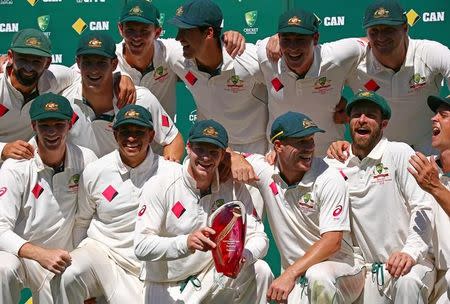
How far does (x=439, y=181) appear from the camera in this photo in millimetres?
6941

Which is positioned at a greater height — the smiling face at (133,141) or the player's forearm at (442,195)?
the smiling face at (133,141)

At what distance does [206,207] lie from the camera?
7.37 m

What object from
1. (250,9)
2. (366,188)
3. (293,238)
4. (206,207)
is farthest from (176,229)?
(250,9)

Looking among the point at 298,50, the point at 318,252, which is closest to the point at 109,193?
the point at 318,252

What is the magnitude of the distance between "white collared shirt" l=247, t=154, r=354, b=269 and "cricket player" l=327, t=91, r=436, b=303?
126 mm

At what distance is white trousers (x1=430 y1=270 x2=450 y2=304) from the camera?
7.05 m

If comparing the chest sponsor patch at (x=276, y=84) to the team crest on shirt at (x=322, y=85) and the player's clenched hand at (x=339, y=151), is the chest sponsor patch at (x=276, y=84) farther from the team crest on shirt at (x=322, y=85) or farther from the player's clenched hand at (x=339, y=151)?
the player's clenched hand at (x=339, y=151)

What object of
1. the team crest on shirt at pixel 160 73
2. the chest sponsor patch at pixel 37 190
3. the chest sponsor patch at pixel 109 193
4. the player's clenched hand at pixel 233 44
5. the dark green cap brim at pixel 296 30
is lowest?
the chest sponsor patch at pixel 109 193

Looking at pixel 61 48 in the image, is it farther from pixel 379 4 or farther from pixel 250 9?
pixel 379 4

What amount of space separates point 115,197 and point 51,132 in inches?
23.0

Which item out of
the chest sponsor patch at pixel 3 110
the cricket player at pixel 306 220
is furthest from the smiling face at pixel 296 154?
the chest sponsor patch at pixel 3 110

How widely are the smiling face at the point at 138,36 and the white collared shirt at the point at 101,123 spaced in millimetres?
305

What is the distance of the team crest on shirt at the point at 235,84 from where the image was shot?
8211mm

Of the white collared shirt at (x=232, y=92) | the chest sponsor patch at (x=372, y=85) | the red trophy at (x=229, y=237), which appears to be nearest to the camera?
the red trophy at (x=229, y=237)
